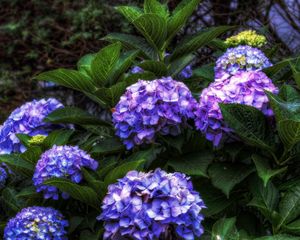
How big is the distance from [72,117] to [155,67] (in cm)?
34

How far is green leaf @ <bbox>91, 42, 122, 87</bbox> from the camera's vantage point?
2.29 meters

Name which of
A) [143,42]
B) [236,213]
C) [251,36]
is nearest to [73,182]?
[236,213]

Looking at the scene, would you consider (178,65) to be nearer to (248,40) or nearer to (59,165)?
(248,40)

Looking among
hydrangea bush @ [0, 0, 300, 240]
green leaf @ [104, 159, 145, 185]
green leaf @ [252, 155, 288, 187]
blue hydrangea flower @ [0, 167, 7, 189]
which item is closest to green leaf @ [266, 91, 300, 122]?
hydrangea bush @ [0, 0, 300, 240]

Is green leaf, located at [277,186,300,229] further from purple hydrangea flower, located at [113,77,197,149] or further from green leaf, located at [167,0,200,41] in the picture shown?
green leaf, located at [167,0,200,41]

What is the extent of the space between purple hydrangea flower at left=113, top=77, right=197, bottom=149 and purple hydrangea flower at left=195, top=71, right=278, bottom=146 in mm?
70

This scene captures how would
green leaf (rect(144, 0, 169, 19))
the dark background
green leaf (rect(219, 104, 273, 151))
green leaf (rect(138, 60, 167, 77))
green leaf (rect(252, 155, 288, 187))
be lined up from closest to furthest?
green leaf (rect(252, 155, 288, 187)), green leaf (rect(219, 104, 273, 151)), green leaf (rect(138, 60, 167, 77)), green leaf (rect(144, 0, 169, 19)), the dark background

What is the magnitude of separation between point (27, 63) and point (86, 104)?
627mm

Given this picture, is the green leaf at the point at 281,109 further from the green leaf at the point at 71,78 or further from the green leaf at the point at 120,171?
the green leaf at the point at 71,78

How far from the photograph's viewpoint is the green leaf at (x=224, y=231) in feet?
6.07

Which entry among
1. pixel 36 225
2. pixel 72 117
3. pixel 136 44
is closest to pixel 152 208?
pixel 36 225

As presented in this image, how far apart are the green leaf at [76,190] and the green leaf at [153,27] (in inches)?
24.9

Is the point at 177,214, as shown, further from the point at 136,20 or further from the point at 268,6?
the point at 268,6

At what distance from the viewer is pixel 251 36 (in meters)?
2.55
